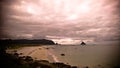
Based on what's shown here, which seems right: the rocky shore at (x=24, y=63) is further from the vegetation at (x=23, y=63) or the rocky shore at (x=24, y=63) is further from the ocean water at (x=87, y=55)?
the ocean water at (x=87, y=55)

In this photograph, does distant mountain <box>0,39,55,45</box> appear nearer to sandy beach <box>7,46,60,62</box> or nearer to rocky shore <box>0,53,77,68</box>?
sandy beach <box>7,46,60,62</box>

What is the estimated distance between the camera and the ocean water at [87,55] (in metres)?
3.43

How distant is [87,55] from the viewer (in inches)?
142

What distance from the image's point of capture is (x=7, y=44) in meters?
3.41

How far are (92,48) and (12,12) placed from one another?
146cm

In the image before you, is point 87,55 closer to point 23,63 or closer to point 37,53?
point 37,53

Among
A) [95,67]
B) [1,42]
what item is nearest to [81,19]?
[95,67]

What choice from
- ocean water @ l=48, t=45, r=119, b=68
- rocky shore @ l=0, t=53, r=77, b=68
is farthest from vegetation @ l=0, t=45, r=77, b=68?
ocean water @ l=48, t=45, r=119, b=68

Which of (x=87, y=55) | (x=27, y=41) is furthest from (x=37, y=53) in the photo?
(x=87, y=55)

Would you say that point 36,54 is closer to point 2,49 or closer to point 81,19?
point 2,49

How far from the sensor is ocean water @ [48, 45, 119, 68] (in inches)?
135

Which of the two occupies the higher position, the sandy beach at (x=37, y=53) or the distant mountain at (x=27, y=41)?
the distant mountain at (x=27, y=41)

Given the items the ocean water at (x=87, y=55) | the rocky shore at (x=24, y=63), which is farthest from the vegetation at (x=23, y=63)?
the ocean water at (x=87, y=55)

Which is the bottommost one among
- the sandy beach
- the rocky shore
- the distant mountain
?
the rocky shore
